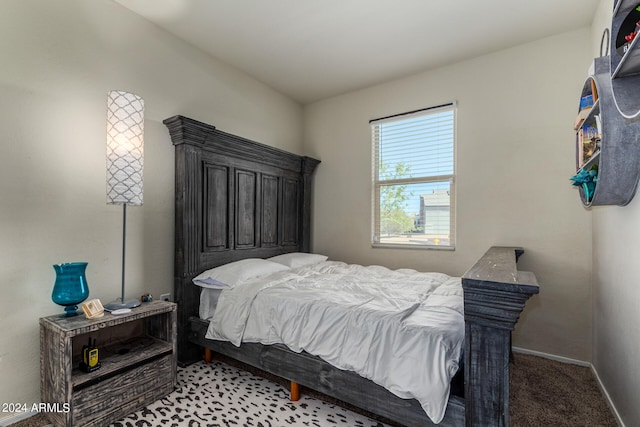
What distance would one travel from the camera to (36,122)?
185 centimetres

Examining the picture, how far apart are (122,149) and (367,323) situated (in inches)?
75.0

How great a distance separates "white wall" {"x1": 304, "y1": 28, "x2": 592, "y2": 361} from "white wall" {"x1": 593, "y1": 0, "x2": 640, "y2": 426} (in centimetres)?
19

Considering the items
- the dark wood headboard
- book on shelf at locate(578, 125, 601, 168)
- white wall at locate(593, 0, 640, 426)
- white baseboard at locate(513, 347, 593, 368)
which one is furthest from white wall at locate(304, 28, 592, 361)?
the dark wood headboard

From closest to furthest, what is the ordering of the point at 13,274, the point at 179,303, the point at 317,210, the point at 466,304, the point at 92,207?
the point at 466,304, the point at 13,274, the point at 92,207, the point at 179,303, the point at 317,210

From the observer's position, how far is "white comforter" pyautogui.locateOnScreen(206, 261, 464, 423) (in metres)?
1.39

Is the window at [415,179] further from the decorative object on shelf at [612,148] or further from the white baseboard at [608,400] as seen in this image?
the decorative object on shelf at [612,148]

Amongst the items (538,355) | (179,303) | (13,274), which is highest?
(13,274)

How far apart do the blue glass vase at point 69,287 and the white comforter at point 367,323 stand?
0.86 meters

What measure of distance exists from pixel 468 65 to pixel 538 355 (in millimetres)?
2840

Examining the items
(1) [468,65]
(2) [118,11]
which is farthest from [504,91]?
(2) [118,11]

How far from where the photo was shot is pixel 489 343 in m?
1.16

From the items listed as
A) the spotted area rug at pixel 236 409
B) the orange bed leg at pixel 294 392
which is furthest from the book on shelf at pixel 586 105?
the orange bed leg at pixel 294 392

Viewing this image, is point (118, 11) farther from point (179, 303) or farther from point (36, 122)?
point (179, 303)

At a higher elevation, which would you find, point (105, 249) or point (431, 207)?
point (431, 207)
